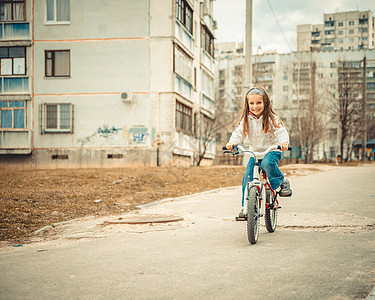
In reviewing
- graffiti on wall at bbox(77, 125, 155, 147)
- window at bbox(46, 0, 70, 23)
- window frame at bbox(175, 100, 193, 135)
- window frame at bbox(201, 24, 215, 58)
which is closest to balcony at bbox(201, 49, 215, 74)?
window frame at bbox(201, 24, 215, 58)

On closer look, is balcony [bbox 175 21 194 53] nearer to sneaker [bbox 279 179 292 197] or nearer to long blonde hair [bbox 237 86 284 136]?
long blonde hair [bbox 237 86 284 136]

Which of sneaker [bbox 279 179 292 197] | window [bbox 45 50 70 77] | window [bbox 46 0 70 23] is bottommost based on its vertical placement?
sneaker [bbox 279 179 292 197]

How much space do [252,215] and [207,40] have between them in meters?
30.5

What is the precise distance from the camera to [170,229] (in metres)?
6.73

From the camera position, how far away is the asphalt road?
3.54 meters

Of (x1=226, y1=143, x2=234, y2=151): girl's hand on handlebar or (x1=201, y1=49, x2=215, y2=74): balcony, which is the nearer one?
(x1=226, y1=143, x2=234, y2=151): girl's hand on handlebar

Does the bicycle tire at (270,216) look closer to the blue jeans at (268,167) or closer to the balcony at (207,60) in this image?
the blue jeans at (268,167)

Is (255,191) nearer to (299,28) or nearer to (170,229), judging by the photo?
(170,229)

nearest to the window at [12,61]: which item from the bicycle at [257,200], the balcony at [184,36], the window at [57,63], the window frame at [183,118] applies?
the window at [57,63]

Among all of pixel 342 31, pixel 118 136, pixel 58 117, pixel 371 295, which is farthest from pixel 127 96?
pixel 342 31

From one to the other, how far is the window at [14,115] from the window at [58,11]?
4921 mm

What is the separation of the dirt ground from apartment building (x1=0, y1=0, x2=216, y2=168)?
6.58 meters

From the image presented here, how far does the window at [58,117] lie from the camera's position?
80.6ft

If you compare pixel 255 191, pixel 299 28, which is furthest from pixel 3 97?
pixel 299 28
